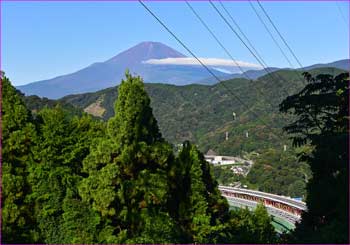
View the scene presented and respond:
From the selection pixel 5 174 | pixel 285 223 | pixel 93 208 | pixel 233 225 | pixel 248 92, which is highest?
pixel 248 92

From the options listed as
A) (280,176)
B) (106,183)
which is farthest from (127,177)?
(280,176)

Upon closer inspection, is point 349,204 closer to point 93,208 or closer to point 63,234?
point 93,208

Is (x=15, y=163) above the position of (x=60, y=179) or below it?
above

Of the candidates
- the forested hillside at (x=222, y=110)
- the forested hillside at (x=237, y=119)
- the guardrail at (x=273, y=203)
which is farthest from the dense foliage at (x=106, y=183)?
the forested hillside at (x=222, y=110)

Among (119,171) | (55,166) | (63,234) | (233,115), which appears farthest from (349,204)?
(233,115)

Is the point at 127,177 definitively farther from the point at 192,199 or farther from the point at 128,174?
the point at 192,199

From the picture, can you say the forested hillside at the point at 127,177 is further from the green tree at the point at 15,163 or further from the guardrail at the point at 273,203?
the guardrail at the point at 273,203
